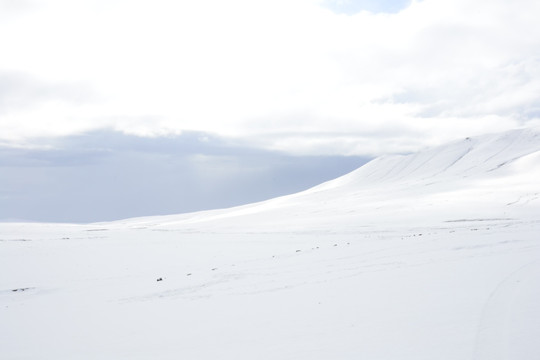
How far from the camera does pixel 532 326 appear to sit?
32.2 ft

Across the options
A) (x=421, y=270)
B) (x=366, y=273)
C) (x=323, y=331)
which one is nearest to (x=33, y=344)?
(x=323, y=331)

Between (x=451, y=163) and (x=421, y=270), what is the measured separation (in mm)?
143251

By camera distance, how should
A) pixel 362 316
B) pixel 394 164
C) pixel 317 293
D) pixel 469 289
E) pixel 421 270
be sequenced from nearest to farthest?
pixel 362 316 → pixel 469 289 → pixel 317 293 → pixel 421 270 → pixel 394 164

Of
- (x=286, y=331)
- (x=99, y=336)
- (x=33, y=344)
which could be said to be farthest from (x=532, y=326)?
(x=33, y=344)

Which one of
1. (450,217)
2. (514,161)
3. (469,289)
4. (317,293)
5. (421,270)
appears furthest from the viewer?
(514,161)

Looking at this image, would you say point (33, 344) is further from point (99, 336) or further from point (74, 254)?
point (74, 254)

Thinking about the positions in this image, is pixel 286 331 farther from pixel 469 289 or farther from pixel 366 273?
pixel 366 273

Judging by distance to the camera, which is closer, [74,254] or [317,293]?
[317,293]

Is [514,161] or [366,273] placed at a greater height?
[514,161]

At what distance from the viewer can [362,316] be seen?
12.4 m

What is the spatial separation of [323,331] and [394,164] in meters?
163

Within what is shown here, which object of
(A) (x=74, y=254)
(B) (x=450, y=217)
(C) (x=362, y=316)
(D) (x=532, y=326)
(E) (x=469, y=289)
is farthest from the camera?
(B) (x=450, y=217)

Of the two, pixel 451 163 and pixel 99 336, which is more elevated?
pixel 451 163

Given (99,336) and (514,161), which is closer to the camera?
(99,336)
